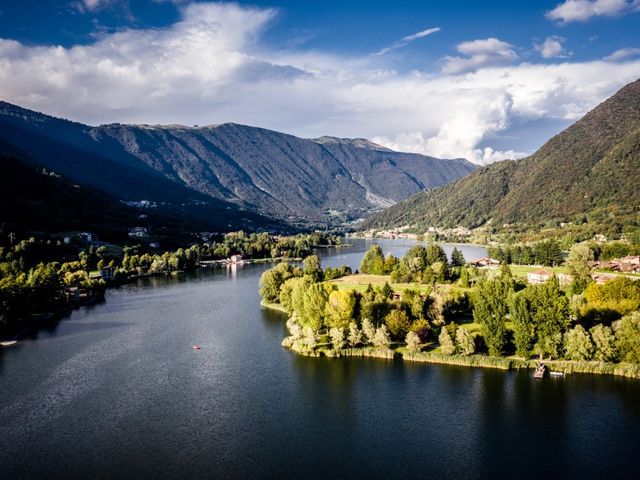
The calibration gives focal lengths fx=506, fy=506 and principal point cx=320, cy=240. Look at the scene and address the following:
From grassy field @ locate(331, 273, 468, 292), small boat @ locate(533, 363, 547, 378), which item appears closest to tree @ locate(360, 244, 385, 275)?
grassy field @ locate(331, 273, 468, 292)

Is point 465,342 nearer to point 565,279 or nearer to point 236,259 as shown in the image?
point 565,279

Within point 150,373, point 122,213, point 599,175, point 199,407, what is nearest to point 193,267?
point 122,213

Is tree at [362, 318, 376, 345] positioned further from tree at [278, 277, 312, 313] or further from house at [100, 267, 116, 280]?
house at [100, 267, 116, 280]

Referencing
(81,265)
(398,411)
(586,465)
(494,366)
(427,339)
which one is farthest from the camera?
(81,265)

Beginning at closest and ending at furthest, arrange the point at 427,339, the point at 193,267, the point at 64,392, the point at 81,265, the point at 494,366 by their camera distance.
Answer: the point at 64,392 < the point at 494,366 < the point at 427,339 < the point at 81,265 < the point at 193,267

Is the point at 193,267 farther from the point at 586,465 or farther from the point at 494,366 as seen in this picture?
the point at 586,465

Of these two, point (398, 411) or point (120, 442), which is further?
point (398, 411)

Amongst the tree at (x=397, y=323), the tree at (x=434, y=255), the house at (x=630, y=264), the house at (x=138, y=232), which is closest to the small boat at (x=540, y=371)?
the tree at (x=397, y=323)
